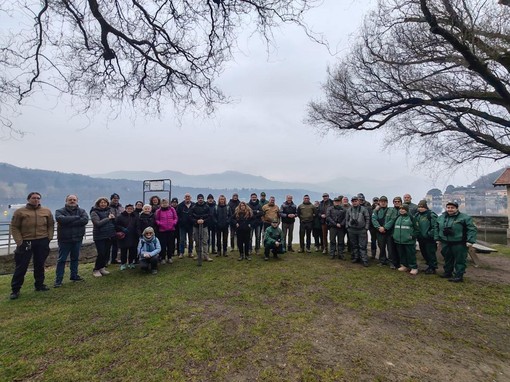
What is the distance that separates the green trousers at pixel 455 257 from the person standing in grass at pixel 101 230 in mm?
8310

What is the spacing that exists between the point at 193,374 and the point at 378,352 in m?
2.20

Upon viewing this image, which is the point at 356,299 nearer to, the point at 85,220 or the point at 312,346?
the point at 312,346

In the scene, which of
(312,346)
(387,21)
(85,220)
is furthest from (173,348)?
(387,21)

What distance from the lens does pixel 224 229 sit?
8.66 metres

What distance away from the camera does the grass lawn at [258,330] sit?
2896mm

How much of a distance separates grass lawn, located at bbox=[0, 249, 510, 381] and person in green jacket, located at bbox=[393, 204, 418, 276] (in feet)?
2.69

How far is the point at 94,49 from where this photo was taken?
5211 mm

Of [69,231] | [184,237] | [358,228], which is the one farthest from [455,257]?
[69,231]

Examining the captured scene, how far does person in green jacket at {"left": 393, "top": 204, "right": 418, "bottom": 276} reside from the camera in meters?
6.86

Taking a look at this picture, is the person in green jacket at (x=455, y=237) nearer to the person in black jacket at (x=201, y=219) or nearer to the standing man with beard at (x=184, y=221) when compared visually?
the person in black jacket at (x=201, y=219)

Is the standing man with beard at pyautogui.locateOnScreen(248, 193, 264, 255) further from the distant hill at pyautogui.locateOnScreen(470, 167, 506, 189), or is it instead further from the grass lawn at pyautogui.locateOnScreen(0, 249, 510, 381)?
the distant hill at pyautogui.locateOnScreen(470, 167, 506, 189)

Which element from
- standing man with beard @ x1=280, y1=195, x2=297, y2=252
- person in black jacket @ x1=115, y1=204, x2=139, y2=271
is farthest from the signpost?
standing man with beard @ x1=280, y1=195, x2=297, y2=252

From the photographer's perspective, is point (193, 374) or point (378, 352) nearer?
point (193, 374)

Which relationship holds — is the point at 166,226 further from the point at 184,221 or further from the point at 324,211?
the point at 324,211
